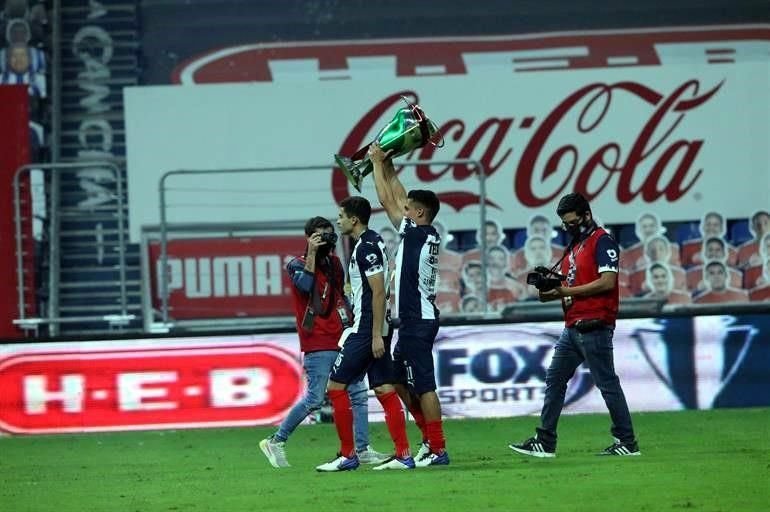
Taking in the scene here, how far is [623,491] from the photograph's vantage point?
1006cm

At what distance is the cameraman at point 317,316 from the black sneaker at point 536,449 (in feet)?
3.46

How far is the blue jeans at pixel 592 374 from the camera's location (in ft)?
40.5

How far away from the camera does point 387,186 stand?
465 inches

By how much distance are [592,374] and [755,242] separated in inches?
366

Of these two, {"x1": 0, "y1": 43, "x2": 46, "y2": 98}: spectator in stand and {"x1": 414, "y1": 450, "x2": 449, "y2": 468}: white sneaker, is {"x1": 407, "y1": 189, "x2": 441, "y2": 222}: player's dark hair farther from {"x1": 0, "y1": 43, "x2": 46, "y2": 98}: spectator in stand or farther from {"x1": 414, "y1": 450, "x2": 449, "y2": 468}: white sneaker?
{"x1": 0, "y1": 43, "x2": 46, "y2": 98}: spectator in stand

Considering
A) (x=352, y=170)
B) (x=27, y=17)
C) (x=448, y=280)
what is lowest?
(x=448, y=280)

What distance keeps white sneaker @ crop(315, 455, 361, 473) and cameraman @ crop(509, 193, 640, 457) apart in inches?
54.5

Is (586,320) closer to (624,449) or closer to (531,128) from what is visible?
(624,449)

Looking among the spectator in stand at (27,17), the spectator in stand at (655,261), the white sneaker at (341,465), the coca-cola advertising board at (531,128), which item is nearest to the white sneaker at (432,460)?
the white sneaker at (341,465)

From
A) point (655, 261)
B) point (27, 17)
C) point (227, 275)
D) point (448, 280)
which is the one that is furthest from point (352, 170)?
point (27, 17)

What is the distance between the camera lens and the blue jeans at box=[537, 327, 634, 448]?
12336mm

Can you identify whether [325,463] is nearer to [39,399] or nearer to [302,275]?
[302,275]

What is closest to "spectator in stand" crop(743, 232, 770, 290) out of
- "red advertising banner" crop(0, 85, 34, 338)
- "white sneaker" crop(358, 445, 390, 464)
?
"red advertising banner" crop(0, 85, 34, 338)

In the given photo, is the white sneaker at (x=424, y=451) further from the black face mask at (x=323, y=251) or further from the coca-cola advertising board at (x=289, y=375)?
the coca-cola advertising board at (x=289, y=375)
